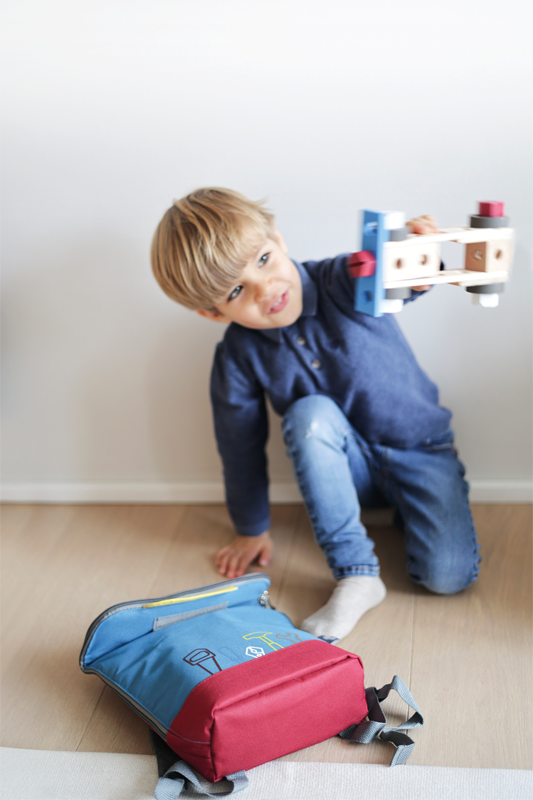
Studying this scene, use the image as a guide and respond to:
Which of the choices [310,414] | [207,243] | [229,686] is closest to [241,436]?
[310,414]

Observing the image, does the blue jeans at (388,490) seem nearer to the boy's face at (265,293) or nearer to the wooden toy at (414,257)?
the boy's face at (265,293)

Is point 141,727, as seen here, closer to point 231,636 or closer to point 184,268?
point 231,636

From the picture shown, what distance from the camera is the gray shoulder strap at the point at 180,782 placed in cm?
78

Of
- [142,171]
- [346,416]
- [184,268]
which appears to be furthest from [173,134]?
[346,416]

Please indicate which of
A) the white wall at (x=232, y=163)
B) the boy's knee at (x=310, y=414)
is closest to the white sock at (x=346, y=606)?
the boy's knee at (x=310, y=414)

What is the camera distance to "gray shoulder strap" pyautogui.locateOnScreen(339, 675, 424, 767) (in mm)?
817

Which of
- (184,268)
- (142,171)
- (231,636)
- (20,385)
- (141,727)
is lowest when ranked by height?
(141,727)

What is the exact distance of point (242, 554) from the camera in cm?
121

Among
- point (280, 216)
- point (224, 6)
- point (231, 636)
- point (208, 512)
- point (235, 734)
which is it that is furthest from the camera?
point (208, 512)

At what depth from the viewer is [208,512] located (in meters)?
1.38

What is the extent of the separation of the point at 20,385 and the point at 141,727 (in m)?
0.73

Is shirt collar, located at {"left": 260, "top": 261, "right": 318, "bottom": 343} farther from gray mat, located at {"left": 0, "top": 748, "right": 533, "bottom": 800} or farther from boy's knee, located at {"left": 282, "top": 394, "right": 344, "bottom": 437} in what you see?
gray mat, located at {"left": 0, "top": 748, "right": 533, "bottom": 800}

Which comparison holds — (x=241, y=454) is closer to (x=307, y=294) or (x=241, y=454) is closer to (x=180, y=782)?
(x=307, y=294)

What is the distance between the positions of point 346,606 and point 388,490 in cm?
22
